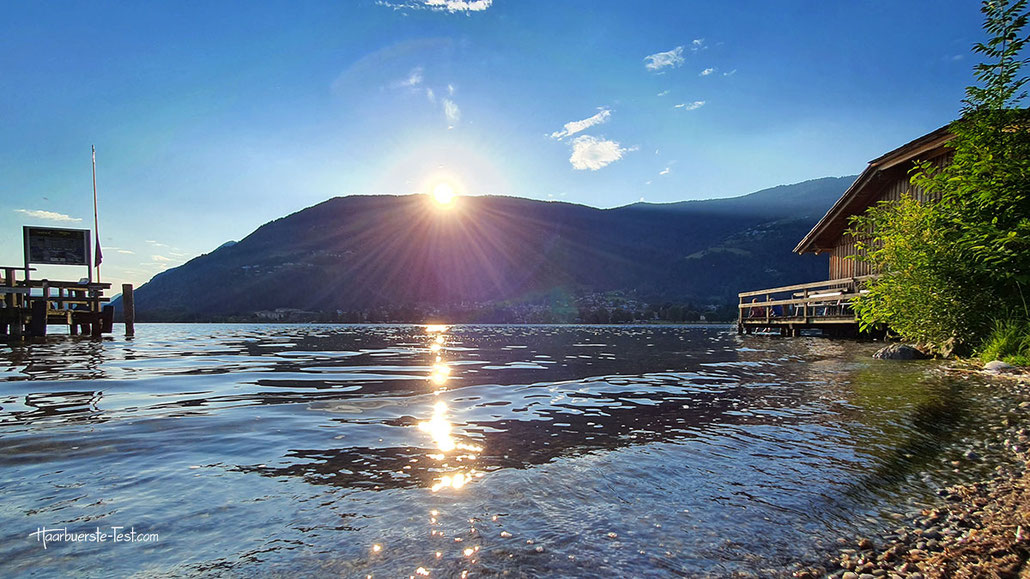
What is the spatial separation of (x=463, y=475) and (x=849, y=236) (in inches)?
1076

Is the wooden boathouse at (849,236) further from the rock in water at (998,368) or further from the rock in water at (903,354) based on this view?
the rock in water at (998,368)

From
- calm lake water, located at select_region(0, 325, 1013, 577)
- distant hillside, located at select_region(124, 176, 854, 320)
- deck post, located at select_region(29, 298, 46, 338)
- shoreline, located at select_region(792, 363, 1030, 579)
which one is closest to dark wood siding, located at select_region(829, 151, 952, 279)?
calm lake water, located at select_region(0, 325, 1013, 577)

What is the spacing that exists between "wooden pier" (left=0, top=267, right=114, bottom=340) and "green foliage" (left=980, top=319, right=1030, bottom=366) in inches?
1303

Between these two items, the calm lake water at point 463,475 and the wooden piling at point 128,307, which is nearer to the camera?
the calm lake water at point 463,475

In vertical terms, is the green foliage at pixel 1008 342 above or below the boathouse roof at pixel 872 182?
below

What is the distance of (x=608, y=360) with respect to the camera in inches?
595

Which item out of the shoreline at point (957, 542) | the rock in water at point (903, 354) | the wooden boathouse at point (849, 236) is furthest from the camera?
the wooden boathouse at point (849, 236)

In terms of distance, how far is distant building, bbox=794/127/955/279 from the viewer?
1886 centimetres

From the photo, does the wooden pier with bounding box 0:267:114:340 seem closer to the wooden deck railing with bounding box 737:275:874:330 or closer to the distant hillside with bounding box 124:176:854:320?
the wooden deck railing with bounding box 737:275:874:330

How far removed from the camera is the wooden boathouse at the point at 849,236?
19453 millimetres

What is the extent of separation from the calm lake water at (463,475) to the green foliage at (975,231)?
2.94 m

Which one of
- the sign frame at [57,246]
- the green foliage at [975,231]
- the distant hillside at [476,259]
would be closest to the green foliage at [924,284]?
the green foliage at [975,231]

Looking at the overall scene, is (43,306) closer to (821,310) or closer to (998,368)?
(998,368)

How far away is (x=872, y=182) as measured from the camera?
2241 centimetres
